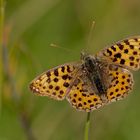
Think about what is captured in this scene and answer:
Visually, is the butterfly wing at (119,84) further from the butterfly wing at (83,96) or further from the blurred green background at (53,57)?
the blurred green background at (53,57)

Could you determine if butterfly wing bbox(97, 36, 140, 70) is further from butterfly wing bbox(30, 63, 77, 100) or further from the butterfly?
butterfly wing bbox(30, 63, 77, 100)

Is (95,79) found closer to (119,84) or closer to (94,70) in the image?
(94,70)

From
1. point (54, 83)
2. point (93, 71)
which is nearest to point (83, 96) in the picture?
point (54, 83)

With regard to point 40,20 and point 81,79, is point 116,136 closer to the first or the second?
point 81,79

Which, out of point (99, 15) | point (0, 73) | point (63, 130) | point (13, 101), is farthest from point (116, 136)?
point (99, 15)

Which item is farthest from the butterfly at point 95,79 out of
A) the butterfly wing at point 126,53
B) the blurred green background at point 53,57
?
the blurred green background at point 53,57

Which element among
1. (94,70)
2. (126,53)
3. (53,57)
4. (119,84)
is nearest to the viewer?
(119,84)

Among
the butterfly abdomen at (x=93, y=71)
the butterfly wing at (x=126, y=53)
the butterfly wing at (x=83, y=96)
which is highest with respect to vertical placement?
the butterfly wing at (x=126, y=53)
